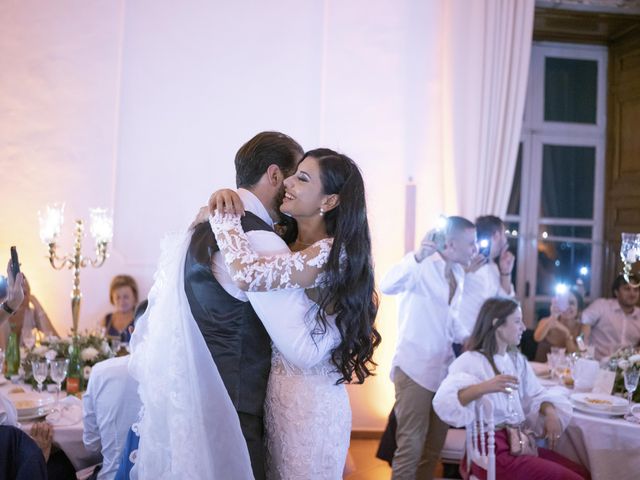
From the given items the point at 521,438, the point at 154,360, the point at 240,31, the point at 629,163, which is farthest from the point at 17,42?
the point at 629,163

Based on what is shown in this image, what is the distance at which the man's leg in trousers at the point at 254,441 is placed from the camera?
6.40 ft

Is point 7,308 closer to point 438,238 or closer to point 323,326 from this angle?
point 323,326

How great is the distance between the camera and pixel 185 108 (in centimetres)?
545

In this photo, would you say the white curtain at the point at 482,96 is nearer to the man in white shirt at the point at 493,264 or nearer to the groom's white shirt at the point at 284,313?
the man in white shirt at the point at 493,264

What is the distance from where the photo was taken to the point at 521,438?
315cm

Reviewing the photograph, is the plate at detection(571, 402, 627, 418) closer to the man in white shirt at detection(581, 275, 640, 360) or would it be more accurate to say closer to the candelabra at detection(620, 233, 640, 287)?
the candelabra at detection(620, 233, 640, 287)

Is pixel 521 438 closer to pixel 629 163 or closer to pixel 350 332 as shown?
pixel 350 332

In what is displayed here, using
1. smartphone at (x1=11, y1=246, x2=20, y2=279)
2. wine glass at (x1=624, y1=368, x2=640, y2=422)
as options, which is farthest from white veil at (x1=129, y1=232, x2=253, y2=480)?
wine glass at (x1=624, y1=368, x2=640, y2=422)

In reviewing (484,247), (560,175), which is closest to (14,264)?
(484,247)

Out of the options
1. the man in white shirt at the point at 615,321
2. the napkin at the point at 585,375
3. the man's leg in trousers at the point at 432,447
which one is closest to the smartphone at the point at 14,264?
the man's leg in trousers at the point at 432,447

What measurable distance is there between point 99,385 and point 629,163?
5166 millimetres

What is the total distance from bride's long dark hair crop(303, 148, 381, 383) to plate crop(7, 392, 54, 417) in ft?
5.10

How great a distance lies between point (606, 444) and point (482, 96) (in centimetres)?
319

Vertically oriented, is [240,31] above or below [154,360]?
above
